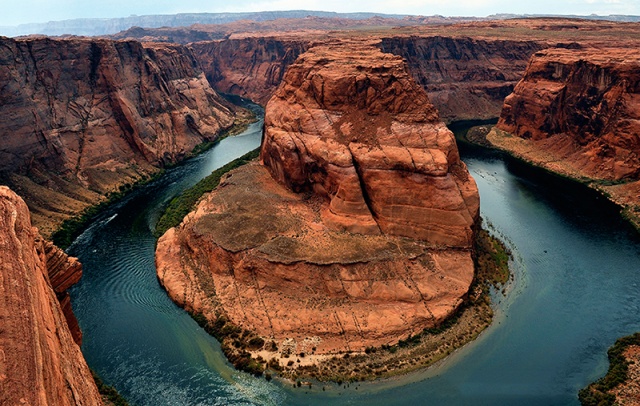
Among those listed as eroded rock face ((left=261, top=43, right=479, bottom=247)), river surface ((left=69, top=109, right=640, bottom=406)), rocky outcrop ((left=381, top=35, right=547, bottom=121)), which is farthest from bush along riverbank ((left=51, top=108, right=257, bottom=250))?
rocky outcrop ((left=381, top=35, right=547, bottom=121))

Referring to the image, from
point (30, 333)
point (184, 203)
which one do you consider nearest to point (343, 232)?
point (184, 203)

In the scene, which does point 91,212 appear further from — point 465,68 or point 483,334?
point 465,68

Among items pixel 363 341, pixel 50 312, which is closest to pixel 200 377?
pixel 363 341

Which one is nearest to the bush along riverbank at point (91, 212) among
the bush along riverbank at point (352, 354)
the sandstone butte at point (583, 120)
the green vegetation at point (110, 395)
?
the bush along riverbank at point (352, 354)

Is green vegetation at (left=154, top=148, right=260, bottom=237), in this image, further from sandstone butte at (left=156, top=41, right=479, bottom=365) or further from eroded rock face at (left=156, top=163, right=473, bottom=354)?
eroded rock face at (left=156, top=163, right=473, bottom=354)

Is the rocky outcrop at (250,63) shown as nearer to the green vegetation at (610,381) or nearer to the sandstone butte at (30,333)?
the green vegetation at (610,381)

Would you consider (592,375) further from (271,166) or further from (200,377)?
(271,166)

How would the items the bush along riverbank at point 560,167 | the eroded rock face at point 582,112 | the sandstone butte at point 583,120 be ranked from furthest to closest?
the eroded rock face at point 582,112 → the sandstone butte at point 583,120 → the bush along riverbank at point 560,167
